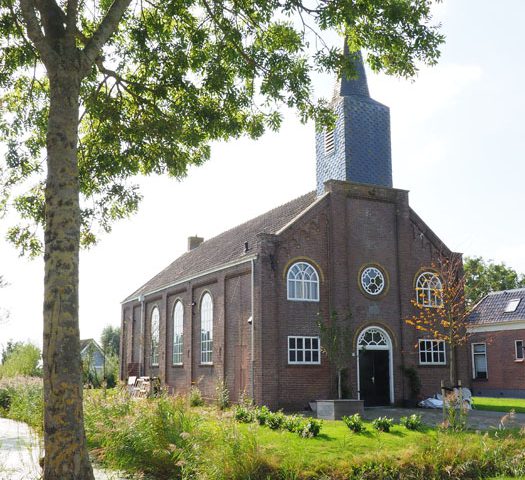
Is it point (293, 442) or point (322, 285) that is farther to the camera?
point (322, 285)

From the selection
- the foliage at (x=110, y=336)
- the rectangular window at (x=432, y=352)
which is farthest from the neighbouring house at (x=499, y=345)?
the foliage at (x=110, y=336)

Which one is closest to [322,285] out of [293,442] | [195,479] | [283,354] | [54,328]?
[283,354]

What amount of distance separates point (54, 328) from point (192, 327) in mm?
23092

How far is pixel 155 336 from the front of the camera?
37.7 metres

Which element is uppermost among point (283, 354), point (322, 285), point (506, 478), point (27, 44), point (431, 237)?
point (27, 44)

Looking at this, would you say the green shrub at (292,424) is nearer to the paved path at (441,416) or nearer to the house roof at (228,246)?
the paved path at (441,416)

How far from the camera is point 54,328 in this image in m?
8.47

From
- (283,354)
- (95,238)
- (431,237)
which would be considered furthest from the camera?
(431,237)

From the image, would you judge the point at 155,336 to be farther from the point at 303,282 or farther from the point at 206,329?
the point at 303,282

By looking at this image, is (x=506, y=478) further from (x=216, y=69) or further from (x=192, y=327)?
(x=192, y=327)

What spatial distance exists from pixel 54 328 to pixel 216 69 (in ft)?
24.2

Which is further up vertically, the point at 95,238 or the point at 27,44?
the point at 27,44

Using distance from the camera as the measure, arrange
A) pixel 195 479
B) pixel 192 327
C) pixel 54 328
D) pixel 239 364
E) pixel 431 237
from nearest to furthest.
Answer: pixel 54 328, pixel 195 479, pixel 239 364, pixel 431 237, pixel 192 327

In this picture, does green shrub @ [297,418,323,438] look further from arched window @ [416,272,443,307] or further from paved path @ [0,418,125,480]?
arched window @ [416,272,443,307]
